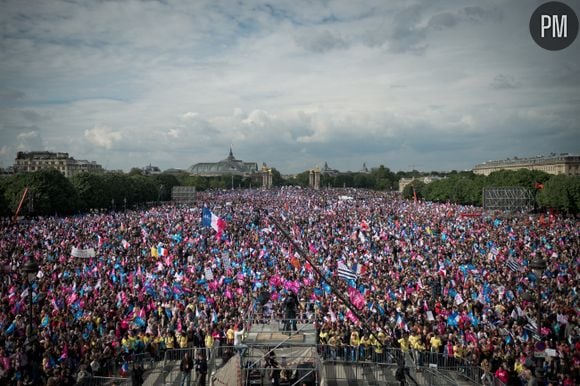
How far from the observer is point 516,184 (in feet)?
313

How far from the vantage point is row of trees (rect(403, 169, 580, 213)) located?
74.3 meters

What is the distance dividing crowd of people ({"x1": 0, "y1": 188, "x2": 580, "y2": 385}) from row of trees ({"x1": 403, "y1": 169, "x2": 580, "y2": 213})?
132ft

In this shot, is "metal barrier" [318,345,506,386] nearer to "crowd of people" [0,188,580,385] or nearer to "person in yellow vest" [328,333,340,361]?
"person in yellow vest" [328,333,340,361]

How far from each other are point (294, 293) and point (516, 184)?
85308mm

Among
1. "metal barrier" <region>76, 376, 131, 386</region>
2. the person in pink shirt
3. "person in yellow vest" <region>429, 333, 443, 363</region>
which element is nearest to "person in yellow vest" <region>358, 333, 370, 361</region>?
"person in yellow vest" <region>429, 333, 443, 363</region>

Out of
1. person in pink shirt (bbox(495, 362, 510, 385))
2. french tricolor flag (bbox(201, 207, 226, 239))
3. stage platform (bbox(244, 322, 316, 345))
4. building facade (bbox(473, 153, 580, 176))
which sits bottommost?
person in pink shirt (bbox(495, 362, 510, 385))

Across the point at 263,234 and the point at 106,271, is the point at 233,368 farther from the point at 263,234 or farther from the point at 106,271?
the point at 263,234

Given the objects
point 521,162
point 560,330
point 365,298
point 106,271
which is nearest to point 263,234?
point 106,271

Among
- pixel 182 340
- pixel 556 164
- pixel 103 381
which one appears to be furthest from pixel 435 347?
pixel 556 164

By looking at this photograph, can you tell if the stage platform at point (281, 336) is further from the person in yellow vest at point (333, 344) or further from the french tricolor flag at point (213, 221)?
the french tricolor flag at point (213, 221)

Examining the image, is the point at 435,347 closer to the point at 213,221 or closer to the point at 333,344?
the point at 333,344

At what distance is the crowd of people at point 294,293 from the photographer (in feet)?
52.6

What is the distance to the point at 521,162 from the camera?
194 m

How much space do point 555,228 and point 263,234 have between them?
25605mm
